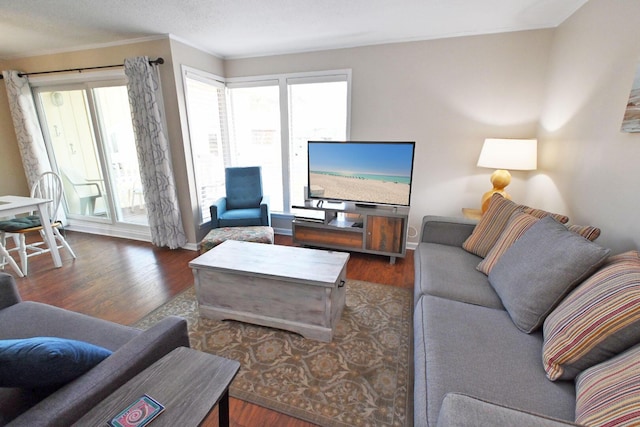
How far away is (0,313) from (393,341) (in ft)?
7.15

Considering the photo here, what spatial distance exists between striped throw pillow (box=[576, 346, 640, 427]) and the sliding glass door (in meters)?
4.30

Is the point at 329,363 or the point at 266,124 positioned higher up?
the point at 266,124

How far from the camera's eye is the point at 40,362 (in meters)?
0.72

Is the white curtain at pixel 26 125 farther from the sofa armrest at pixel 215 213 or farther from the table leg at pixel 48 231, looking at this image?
the sofa armrest at pixel 215 213

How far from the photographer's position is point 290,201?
383cm

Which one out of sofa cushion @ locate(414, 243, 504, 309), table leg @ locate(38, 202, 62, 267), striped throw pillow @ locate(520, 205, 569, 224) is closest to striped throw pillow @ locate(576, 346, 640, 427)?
sofa cushion @ locate(414, 243, 504, 309)

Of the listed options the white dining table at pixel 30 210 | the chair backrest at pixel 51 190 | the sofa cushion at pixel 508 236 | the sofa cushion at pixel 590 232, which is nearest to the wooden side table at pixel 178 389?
the sofa cushion at pixel 508 236

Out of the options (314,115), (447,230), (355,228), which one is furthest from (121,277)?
(447,230)

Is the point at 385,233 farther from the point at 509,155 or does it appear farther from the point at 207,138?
the point at 207,138

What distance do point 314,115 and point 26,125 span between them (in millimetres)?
3763

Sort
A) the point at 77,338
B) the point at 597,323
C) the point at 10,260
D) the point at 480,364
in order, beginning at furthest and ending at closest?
the point at 10,260 → the point at 77,338 → the point at 480,364 → the point at 597,323

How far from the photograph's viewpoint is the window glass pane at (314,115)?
332 cm

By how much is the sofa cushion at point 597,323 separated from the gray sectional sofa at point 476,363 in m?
0.07

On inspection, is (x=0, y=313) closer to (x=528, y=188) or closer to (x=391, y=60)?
(x=391, y=60)
